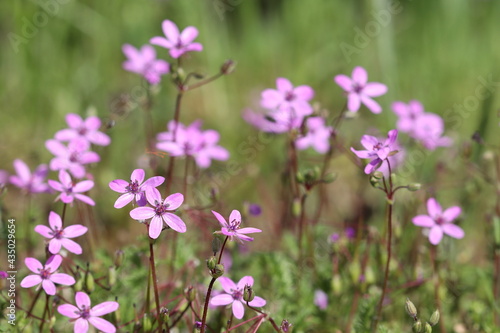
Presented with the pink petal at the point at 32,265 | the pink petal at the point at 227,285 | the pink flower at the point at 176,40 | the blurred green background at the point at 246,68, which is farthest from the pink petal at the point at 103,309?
the blurred green background at the point at 246,68

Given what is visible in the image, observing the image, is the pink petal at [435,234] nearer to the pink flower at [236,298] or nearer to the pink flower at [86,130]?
the pink flower at [236,298]

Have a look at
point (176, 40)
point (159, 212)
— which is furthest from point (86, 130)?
point (159, 212)

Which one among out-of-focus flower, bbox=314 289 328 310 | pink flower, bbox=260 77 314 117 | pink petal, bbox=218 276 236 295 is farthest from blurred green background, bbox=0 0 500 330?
pink petal, bbox=218 276 236 295

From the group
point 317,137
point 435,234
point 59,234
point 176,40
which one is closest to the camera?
point 59,234

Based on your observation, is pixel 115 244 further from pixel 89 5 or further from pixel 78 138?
pixel 89 5

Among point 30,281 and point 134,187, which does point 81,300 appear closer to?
point 30,281

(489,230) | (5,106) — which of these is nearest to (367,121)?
(489,230)

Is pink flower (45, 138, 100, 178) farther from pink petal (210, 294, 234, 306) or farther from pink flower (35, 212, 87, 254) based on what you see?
pink petal (210, 294, 234, 306)
